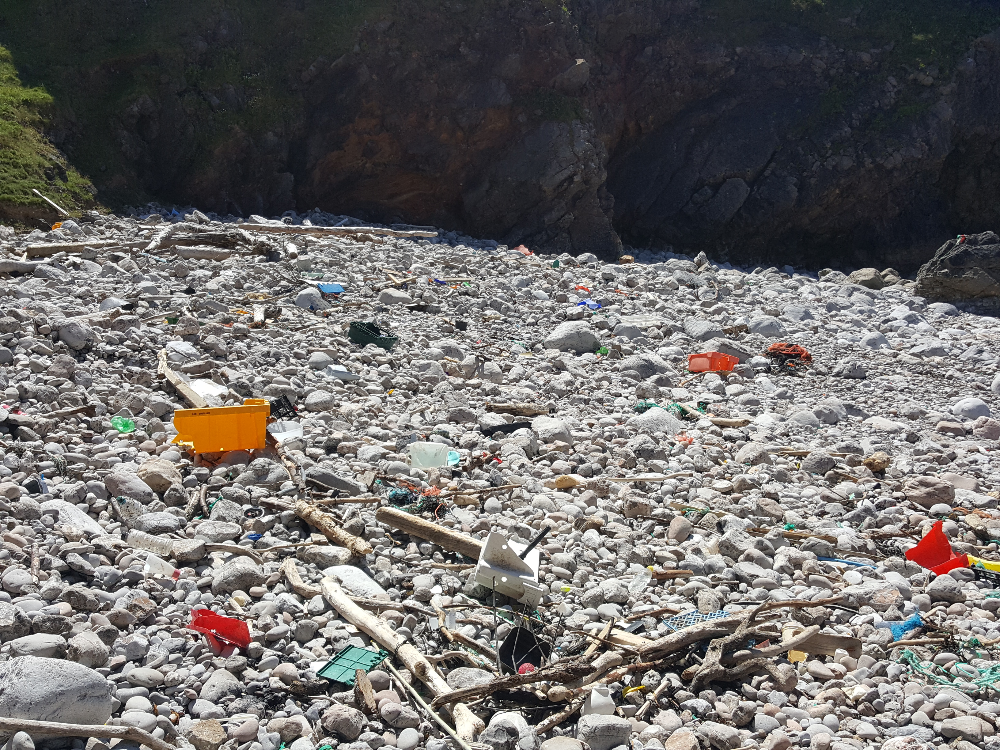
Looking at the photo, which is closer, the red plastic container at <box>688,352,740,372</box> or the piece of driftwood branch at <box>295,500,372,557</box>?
the piece of driftwood branch at <box>295,500,372,557</box>

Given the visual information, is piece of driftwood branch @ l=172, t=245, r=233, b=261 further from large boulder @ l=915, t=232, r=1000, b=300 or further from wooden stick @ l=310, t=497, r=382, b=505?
large boulder @ l=915, t=232, r=1000, b=300

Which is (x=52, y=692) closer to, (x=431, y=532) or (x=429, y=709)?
(x=429, y=709)

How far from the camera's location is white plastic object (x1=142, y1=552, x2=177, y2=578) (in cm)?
313

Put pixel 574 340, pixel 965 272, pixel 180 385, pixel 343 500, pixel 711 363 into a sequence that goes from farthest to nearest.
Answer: pixel 965 272 < pixel 574 340 < pixel 711 363 < pixel 180 385 < pixel 343 500

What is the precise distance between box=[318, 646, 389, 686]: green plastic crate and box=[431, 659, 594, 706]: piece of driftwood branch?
316 mm

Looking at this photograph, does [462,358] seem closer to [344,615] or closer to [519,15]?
[344,615]

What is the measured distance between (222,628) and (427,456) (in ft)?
6.53

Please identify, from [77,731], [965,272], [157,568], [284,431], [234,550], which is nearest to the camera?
[77,731]

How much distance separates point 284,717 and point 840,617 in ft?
7.79

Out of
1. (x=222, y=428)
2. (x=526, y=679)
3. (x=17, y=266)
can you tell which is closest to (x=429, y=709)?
(x=526, y=679)

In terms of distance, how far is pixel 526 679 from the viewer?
268 centimetres

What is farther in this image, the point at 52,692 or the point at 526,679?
the point at 526,679

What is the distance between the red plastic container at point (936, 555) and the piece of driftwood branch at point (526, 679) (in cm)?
216

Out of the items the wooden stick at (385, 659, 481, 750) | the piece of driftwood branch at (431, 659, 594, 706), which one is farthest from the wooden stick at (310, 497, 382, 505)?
the piece of driftwood branch at (431, 659, 594, 706)
